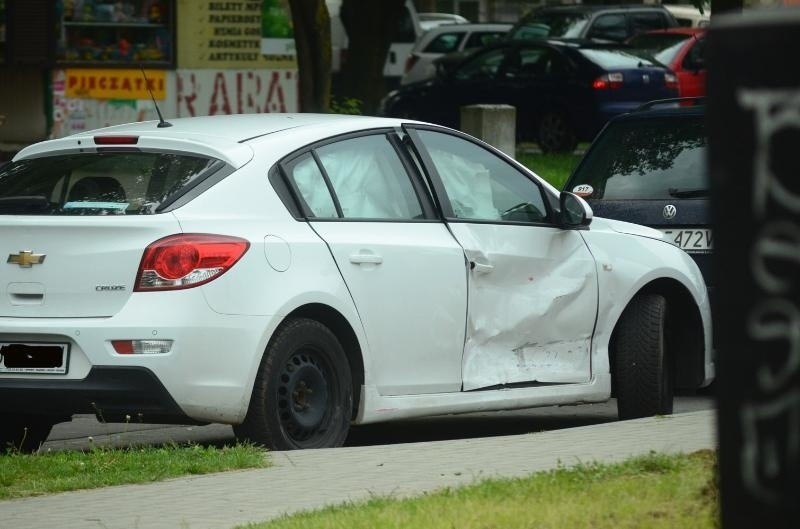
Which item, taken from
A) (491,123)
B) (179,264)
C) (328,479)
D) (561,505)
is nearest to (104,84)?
(491,123)

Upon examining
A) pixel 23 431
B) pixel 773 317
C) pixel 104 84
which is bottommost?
pixel 104 84

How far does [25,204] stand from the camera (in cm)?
737

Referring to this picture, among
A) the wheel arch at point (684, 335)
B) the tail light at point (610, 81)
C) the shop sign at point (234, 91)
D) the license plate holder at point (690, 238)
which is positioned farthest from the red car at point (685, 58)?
the wheel arch at point (684, 335)

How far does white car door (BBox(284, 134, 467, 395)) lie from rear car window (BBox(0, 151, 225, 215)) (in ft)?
1.72

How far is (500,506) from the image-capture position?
5.43 m

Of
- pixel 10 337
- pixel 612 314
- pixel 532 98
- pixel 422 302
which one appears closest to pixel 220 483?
pixel 10 337

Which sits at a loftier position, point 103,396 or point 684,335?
point 103,396

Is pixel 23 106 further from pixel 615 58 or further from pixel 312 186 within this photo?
pixel 312 186

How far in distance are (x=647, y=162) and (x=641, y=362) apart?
2132 mm

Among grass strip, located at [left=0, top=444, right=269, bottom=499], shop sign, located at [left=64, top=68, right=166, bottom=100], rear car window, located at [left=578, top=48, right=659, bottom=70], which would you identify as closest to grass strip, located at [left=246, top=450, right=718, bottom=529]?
grass strip, located at [left=0, top=444, right=269, bottom=499]

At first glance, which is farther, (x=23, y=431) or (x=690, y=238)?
(x=690, y=238)

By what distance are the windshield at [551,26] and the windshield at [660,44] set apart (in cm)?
191

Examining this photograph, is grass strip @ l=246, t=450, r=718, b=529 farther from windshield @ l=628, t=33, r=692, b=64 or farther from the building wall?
windshield @ l=628, t=33, r=692, b=64

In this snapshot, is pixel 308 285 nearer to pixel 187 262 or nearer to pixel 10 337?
pixel 187 262
